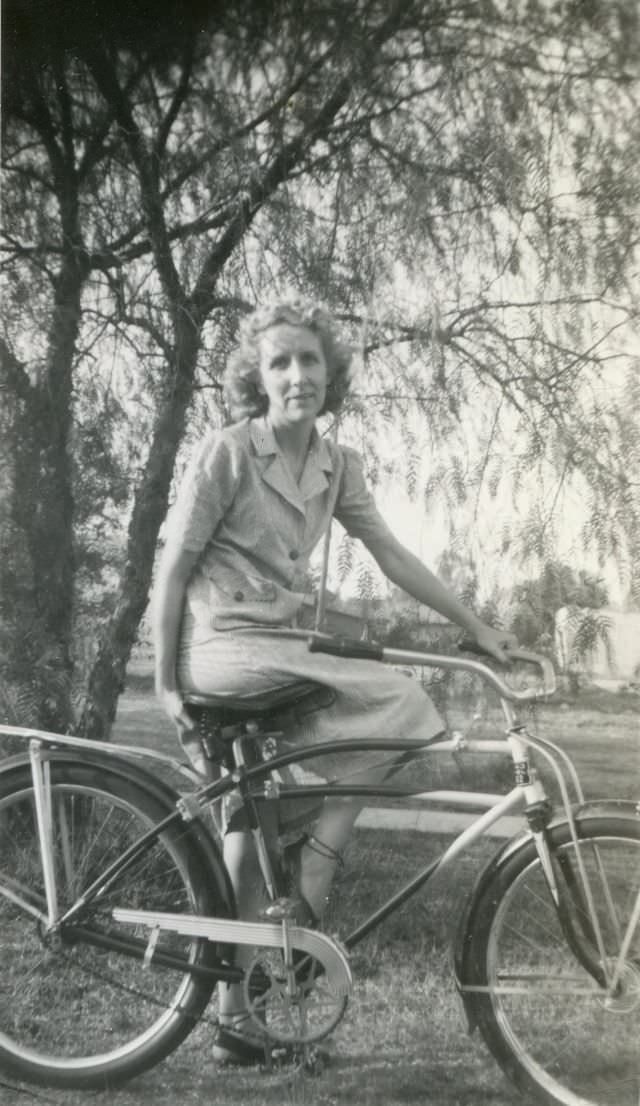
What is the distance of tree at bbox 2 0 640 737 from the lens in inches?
92.9

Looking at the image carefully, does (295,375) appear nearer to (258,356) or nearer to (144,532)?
(258,356)

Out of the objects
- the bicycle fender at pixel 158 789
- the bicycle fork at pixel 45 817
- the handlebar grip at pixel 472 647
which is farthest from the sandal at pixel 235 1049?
the handlebar grip at pixel 472 647

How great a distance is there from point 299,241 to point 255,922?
1.61 metres

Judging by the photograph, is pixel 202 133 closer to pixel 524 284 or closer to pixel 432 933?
pixel 524 284

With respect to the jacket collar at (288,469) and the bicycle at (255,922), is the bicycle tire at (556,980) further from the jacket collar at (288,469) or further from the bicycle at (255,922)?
the jacket collar at (288,469)

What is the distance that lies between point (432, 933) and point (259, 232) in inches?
66.7

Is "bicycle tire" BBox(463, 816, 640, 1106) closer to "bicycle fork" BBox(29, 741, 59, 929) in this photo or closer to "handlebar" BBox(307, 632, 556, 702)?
"handlebar" BBox(307, 632, 556, 702)

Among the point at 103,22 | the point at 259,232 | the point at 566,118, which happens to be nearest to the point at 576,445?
the point at 566,118

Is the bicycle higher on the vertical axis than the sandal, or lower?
higher

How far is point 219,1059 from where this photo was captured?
7.93 ft

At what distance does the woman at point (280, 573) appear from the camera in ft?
7.88

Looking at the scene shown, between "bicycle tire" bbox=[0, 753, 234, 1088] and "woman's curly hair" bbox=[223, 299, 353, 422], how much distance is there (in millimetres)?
907

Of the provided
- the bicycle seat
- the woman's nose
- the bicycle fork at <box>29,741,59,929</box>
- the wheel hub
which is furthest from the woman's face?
Answer: the wheel hub

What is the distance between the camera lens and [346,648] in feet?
7.56
